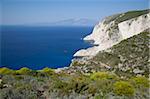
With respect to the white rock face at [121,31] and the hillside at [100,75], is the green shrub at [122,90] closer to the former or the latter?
the hillside at [100,75]

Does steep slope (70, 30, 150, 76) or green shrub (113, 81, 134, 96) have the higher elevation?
green shrub (113, 81, 134, 96)

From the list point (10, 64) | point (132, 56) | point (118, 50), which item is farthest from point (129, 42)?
point (10, 64)

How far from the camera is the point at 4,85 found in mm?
10836

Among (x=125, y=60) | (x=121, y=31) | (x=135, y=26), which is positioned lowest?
(x=125, y=60)

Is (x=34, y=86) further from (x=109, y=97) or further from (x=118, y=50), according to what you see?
(x=118, y=50)

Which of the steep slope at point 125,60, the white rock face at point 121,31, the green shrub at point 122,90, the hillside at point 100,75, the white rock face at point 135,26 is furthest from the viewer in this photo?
the white rock face at point 121,31

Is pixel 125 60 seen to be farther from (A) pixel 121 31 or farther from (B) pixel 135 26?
(A) pixel 121 31

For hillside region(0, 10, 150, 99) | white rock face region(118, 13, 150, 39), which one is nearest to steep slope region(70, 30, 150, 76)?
hillside region(0, 10, 150, 99)

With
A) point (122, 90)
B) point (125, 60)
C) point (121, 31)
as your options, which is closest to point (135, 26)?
point (121, 31)

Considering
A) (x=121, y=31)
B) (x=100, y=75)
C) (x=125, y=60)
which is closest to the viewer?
(x=100, y=75)

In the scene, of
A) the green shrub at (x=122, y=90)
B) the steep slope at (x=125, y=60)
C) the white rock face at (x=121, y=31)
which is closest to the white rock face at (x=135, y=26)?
the white rock face at (x=121, y=31)

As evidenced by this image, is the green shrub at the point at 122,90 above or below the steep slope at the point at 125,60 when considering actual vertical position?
above

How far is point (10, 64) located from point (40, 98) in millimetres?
62546

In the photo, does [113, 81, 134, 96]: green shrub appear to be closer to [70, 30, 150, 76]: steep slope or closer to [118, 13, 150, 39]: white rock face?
[70, 30, 150, 76]: steep slope
